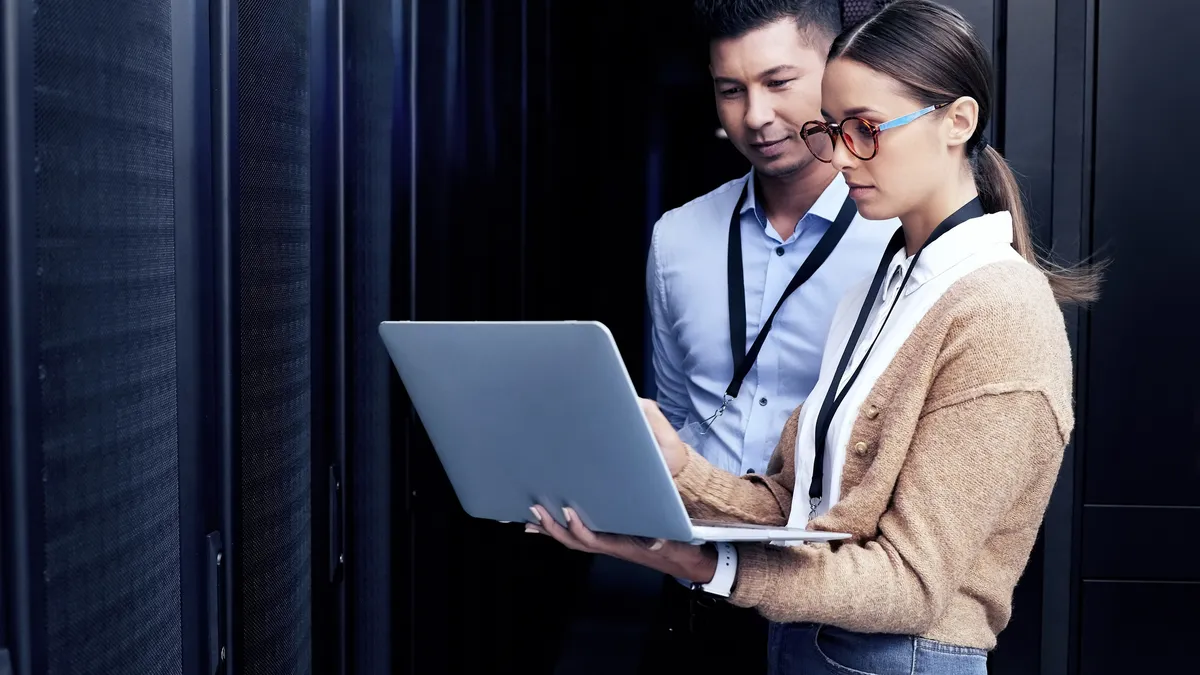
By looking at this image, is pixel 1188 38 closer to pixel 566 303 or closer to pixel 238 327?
pixel 238 327

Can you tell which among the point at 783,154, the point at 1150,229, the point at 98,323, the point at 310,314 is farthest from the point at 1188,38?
the point at 98,323

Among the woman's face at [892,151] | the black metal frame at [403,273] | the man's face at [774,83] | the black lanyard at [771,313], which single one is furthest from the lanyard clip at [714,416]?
the woman's face at [892,151]

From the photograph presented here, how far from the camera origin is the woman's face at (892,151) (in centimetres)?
123

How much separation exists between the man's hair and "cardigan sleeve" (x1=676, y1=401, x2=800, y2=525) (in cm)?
72

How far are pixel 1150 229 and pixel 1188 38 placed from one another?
0.40 meters

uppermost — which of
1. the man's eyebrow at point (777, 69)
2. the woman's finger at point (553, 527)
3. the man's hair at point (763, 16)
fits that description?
the man's hair at point (763, 16)

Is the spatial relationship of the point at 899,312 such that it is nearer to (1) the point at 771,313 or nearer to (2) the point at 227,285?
(1) the point at 771,313

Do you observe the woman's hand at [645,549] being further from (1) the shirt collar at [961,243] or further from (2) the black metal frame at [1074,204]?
(2) the black metal frame at [1074,204]

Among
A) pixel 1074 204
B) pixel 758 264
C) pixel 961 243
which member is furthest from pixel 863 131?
pixel 1074 204

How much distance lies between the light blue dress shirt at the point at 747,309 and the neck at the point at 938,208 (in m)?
0.53

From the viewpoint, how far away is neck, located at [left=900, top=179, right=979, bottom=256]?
4.09 feet

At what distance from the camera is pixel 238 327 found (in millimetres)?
1141

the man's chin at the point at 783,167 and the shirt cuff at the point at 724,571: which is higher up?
the man's chin at the point at 783,167

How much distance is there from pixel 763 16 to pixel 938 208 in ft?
2.24
